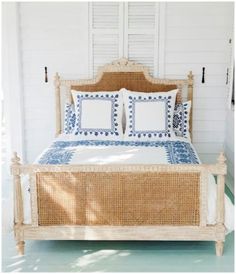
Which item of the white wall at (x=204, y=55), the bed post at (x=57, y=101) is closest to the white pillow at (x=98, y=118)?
the bed post at (x=57, y=101)

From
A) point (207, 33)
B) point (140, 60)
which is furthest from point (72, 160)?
point (207, 33)

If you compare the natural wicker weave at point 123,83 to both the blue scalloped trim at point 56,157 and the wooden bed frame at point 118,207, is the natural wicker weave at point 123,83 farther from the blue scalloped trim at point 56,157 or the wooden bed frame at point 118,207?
the wooden bed frame at point 118,207

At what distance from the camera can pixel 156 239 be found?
312 centimetres

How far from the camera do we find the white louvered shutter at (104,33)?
15.6 ft

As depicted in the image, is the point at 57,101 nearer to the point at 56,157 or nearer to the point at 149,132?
the point at 149,132

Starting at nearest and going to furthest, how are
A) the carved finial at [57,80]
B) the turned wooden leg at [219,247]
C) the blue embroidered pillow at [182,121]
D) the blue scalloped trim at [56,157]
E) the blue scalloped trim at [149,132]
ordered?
1. the turned wooden leg at [219,247]
2. the blue scalloped trim at [56,157]
3. the blue scalloped trim at [149,132]
4. the blue embroidered pillow at [182,121]
5. the carved finial at [57,80]

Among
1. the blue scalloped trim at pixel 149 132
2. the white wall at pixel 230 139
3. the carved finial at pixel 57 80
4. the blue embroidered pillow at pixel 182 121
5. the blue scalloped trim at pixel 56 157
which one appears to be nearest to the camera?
the blue scalloped trim at pixel 56 157

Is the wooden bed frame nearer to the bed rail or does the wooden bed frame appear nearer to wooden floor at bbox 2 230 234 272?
the bed rail

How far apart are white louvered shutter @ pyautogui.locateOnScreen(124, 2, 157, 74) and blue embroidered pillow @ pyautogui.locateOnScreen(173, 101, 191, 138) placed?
0.57 metres

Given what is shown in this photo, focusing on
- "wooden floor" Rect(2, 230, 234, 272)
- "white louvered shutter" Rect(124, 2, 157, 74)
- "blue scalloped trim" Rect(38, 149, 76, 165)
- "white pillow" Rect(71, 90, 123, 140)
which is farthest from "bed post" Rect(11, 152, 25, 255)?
"white louvered shutter" Rect(124, 2, 157, 74)

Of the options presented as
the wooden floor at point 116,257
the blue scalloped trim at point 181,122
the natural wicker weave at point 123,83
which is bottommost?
the wooden floor at point 116,257

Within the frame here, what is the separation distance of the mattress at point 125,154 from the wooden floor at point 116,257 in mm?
261

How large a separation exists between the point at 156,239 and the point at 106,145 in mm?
1257

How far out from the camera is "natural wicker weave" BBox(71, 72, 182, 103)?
479 centimetres
